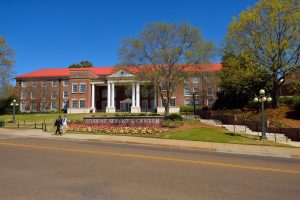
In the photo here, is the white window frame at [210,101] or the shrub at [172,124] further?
the white window frame at [210,101]

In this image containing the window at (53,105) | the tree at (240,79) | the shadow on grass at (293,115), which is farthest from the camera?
the window at (53,105)

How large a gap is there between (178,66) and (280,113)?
A: 1239 cm

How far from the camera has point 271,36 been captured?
30625mm

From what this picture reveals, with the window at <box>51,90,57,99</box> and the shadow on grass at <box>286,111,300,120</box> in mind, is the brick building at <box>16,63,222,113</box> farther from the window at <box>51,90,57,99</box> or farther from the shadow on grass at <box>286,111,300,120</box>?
the shadow on grass at <box>286,111,300,120</box>

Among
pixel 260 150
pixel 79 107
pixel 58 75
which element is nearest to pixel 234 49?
pixel 260 150

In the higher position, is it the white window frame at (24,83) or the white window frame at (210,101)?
the white window frame at (24,83)

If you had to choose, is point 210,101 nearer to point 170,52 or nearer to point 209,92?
point 209,92

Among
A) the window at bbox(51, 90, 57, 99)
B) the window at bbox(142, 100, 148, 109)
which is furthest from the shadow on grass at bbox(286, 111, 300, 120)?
the window at bbox(51, 90, 57, 99)

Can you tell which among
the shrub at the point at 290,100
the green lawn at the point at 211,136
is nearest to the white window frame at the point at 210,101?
the shrub at the point at 290,100

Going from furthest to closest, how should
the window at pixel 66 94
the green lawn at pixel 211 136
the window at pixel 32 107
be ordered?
1. the window at pixel 66 94
2. the window at pixel 32 107
3. the green lawn at pixel 211 136

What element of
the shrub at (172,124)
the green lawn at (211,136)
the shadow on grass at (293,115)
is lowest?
the green lawn at (211,136)

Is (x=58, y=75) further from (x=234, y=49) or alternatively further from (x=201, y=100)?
(x=234, y=49)

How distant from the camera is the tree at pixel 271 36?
29828 mm

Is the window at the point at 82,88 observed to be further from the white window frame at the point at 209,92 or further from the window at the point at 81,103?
the white window frame at the point at 209,92
